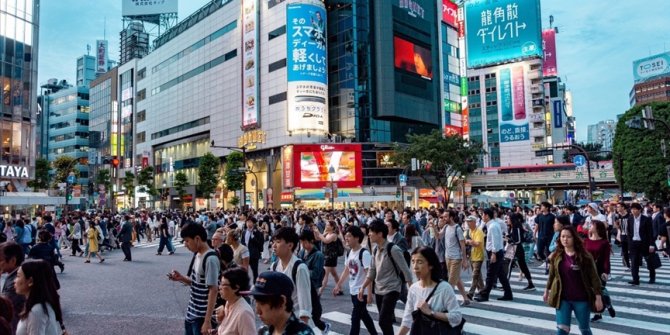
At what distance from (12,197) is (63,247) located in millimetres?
15687

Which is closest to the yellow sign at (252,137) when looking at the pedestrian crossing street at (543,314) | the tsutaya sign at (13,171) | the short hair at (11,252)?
the tsutaya sign at (13,171)

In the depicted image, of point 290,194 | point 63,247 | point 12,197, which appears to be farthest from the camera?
point 290,194

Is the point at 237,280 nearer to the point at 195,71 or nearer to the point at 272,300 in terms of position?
the point at 272,300

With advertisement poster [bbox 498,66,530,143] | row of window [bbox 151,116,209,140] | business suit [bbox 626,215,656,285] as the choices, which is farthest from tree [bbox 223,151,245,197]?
advertisement poster [bbox 498,66,530,143]

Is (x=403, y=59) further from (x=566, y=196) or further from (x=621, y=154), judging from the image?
(x=566, y=196)

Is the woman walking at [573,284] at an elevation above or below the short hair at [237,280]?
below

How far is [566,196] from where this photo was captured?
3501 inches

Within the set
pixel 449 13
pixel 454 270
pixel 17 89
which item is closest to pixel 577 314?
pixel 454 270

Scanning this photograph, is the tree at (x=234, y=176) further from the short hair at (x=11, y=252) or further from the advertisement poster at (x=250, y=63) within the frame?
the short hair at (x=11, y=252)

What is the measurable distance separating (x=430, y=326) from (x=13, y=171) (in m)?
46.5

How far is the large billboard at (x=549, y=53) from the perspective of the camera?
101625 millimetres

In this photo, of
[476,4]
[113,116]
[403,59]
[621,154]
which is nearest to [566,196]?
[476,4]

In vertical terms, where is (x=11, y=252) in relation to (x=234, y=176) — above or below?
below

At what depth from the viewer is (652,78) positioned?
120812mm
